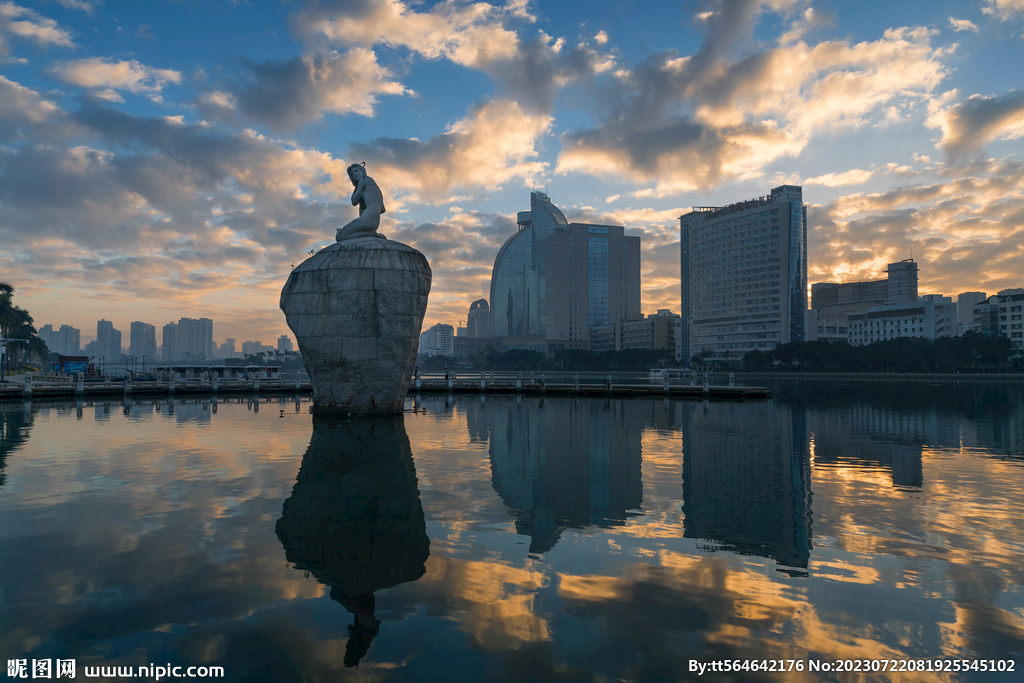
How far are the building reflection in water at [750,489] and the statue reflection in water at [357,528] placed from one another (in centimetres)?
551

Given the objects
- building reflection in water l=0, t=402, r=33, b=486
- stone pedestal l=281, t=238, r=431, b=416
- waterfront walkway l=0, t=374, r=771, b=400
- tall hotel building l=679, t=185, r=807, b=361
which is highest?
tall hotel building l=679, t=185, r=807, b=361

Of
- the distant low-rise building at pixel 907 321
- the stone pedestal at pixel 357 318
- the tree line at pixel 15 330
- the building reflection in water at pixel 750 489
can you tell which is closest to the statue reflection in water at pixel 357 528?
the building reflection in water at pixel 750 489

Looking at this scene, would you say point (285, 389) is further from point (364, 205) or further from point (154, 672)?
point (154, 672)

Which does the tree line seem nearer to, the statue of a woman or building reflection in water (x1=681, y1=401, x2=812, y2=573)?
the statue of a woman

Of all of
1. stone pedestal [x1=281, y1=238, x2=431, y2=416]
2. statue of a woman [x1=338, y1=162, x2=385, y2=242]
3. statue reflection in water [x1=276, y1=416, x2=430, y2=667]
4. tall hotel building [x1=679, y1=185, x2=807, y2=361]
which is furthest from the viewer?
tall hotel building [x1=679, y1=185, x2=807, y2=361]

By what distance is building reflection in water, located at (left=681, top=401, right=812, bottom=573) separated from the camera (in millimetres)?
10648

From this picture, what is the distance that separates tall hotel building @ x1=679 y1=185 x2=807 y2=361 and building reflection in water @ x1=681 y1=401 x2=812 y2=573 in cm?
14661

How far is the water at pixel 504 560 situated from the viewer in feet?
21.6

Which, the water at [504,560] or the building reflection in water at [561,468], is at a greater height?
the water at [504,560]

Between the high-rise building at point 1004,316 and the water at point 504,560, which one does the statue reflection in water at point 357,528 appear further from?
the high-rise building at point 1004,316

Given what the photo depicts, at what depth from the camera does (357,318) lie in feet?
92.4

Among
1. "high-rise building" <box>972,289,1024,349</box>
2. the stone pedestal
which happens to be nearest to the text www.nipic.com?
the stone pedestal

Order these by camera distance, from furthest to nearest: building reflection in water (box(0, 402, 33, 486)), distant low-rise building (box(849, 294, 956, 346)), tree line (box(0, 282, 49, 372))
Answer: distant low-rise building (box(849, 294, 956, 346)) → tree line (box(0, 282, 49, 372)) → building reflection in water (box(0, 402, 33, 486))

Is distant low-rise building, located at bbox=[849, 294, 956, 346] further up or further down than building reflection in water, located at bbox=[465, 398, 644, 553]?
further up
